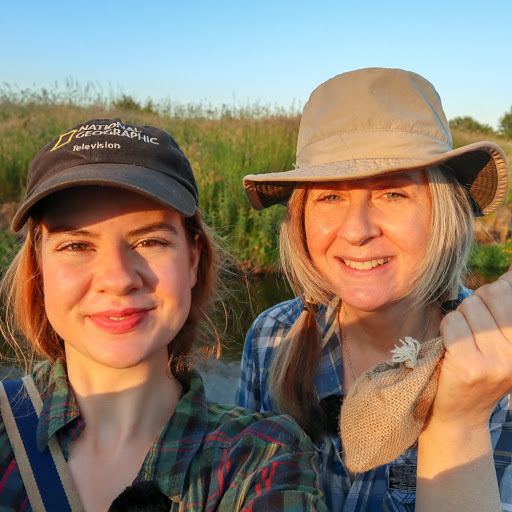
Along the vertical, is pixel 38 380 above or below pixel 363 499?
above

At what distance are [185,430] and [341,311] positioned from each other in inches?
43.6

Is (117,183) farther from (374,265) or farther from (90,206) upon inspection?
(374,265)

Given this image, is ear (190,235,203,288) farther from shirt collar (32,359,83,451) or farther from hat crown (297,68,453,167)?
hat crown (297,68,453,167)

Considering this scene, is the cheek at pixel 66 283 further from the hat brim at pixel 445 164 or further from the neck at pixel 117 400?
the hat brim at pixel 445 164

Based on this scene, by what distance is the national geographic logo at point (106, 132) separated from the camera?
1513mm

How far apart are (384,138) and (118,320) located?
3.75 feet

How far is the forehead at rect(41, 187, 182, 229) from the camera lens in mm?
1474

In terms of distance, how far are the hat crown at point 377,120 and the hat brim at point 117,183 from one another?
80 cm

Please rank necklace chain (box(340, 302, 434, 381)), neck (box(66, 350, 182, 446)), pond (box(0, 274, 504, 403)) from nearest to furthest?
neck (box(66, 350, 182, 446))
necklace chain (box(340, 302, 434, 381))
pond (box(0, 274, 504, 403))

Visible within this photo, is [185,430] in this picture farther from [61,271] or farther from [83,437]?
[61,271]

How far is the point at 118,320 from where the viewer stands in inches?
58.0

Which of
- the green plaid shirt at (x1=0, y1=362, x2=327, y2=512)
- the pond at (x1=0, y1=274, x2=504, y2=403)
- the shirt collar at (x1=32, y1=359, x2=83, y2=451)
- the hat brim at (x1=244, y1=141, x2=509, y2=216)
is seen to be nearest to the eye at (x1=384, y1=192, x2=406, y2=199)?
the hat brim at (x1=244, y1=141, x2=509, y2=216)

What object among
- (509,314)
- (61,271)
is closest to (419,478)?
(509,314)

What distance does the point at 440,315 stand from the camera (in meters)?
2.29
